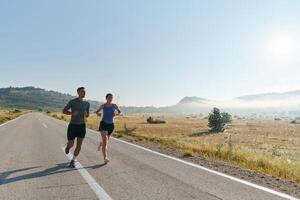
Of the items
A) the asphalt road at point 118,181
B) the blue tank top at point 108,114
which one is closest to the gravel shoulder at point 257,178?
the asphalt road at point 118,181

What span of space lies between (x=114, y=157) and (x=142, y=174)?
3543 millimetres

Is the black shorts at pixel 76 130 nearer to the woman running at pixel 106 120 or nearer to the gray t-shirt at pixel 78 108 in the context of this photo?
the gray t-shirt at pixel 78 108

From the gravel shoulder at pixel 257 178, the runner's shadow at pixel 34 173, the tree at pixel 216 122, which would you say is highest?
the tree at pixel 216 122

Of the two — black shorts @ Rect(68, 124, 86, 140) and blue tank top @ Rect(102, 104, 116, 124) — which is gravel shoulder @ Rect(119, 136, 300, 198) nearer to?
blue tank top @ Rect(102, 104, 116, 124)

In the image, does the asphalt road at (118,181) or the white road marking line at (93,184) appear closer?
the white road marking line at (93,184)

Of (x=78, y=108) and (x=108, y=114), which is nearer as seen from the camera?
(x=78, y=108)

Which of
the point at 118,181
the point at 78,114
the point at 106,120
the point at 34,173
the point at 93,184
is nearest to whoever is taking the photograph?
the point at 93,184

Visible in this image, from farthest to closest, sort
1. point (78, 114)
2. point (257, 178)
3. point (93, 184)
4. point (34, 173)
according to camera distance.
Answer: point (78, 114), point (34, 173), point (257, 178), point (93, 184)

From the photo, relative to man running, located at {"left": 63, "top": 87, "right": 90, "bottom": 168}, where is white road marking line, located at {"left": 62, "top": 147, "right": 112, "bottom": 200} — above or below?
below

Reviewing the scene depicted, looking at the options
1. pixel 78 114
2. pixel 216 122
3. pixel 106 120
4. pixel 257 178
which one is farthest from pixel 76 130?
pixel 216 122

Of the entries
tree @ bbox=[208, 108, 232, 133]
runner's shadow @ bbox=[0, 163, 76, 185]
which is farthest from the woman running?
tree @ bbox=[208, 108, 232, 133]

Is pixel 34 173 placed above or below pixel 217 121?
below

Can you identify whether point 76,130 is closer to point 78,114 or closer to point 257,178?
point 78,114

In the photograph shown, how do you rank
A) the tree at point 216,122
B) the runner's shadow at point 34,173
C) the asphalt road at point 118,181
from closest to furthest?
the asphalt road at point 118,181, the runner's shadow at point 34,173, the tree at point 216,122
